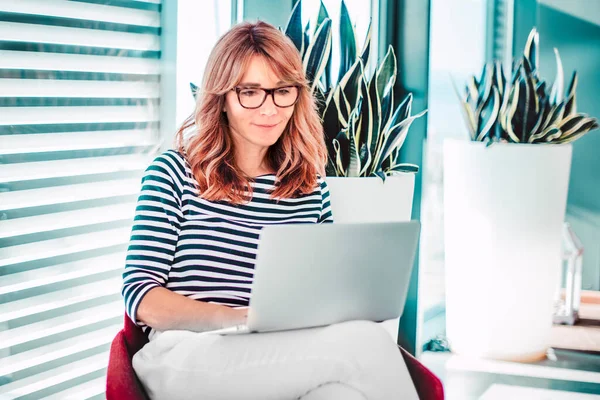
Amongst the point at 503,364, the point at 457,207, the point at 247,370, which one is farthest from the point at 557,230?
the point at 247,370

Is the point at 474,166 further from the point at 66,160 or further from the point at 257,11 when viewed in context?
the point at 66,160

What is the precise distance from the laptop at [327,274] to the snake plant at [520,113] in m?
1.83

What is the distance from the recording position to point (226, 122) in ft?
6.15

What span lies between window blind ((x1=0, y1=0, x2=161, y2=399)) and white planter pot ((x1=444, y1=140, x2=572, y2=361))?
1.54 meters

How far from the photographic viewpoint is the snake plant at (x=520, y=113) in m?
3.02

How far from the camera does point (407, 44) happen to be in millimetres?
3285

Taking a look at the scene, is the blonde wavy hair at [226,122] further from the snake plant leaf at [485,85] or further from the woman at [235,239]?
the snake plant leaf at [485,85]

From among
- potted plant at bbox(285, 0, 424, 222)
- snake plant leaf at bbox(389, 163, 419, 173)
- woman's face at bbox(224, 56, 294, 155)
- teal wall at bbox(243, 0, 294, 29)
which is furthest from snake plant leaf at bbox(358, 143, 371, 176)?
woman's face at bbox(224, 56, 294, 155)

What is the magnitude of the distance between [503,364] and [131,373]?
85.8 inches

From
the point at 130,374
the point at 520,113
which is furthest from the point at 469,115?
the point at 130,374

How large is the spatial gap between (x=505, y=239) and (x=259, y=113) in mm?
1680

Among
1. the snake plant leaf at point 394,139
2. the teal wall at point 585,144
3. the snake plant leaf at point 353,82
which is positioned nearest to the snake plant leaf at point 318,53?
the snake plant leaf at point 353,82

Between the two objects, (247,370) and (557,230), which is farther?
(557,230)

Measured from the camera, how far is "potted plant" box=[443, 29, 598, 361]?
2.99 m
